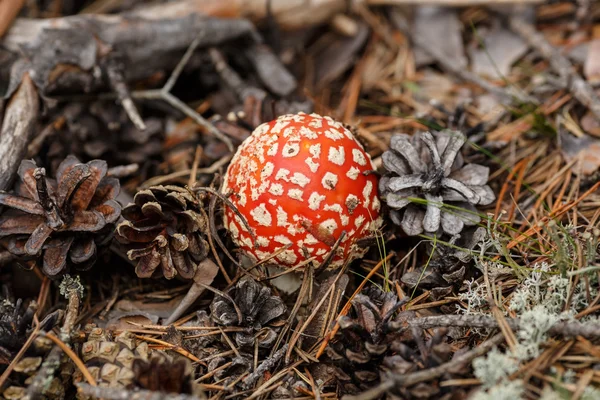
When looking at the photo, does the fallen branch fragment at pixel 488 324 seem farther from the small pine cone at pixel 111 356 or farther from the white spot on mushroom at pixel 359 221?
the small pine cone at pixel 111 356

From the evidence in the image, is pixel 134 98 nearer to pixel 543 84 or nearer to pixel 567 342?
pixel 543 84

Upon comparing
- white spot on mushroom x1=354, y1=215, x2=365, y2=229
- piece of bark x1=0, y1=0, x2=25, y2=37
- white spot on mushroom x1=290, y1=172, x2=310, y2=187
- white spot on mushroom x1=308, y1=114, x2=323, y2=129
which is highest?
piece of bark x1=0, y1=0, x2=25, y2=37

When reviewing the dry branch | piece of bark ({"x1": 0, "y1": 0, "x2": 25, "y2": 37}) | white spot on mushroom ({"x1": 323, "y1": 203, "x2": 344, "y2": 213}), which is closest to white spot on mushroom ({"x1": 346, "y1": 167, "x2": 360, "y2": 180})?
white spot on mushroom ({"x1": 323, "y1": 203, "x2": 344, "y2": 213})

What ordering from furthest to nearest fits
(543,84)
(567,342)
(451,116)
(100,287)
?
(543,84) < (451,116) < (100,287) < (567,342)

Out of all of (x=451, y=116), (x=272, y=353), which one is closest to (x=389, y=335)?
(x=272, y=353)

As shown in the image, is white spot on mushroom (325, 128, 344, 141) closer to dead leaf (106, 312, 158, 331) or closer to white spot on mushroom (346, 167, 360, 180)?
white spot on mushroom (346, 167, 360, 180)

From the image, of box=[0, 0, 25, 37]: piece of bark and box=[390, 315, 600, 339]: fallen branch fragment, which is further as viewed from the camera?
box=[0, 0, 25, 37]: piece of bark
